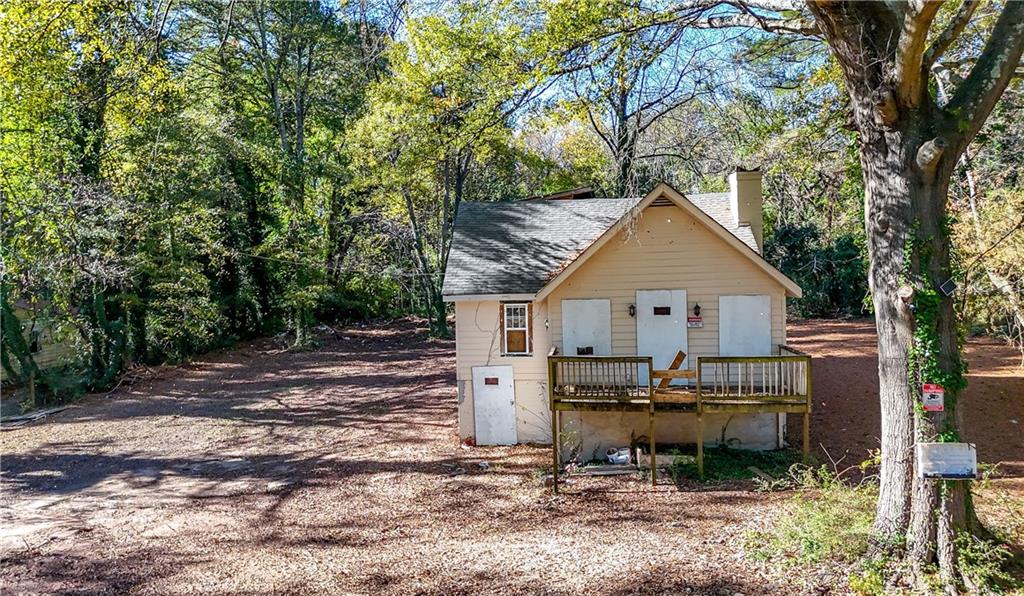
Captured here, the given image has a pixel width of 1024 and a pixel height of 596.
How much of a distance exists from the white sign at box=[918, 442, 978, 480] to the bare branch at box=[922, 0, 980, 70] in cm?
365

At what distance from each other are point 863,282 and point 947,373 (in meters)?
25.1

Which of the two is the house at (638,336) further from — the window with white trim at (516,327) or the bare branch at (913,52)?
the bare branch at (913,52)

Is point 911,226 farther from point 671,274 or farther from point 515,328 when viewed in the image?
point 515,328

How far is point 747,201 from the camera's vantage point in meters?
13.6

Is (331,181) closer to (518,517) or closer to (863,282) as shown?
(518,517)

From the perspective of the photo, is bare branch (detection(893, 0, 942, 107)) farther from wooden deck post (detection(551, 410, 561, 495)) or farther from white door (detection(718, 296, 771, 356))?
wooden deck post (detection(551, 410, 561, 495))

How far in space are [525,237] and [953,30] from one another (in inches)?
394

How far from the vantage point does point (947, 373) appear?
20.3ft

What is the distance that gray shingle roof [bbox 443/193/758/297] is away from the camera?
13617 mm

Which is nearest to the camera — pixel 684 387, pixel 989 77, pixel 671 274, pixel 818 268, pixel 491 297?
pixel 989 77

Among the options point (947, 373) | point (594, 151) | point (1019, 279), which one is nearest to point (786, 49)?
point (947, 373)

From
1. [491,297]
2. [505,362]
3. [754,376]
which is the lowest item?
[754,376]

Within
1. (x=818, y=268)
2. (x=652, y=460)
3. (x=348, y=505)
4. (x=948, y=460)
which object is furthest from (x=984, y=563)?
(x=818, y=268)

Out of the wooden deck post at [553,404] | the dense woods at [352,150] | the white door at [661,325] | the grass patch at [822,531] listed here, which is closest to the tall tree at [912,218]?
the grass patch at [822,531]
